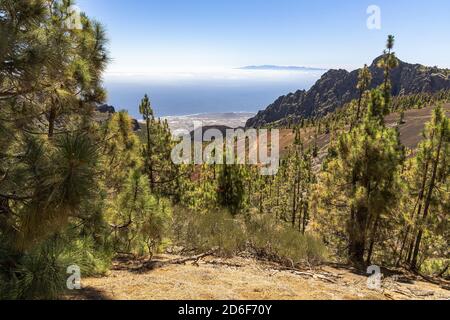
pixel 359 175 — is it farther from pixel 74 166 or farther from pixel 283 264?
pixel 74 166

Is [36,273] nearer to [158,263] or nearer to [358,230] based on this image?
[158,263]

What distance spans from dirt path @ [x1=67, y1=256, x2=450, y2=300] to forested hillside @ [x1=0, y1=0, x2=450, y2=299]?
0.42 metres

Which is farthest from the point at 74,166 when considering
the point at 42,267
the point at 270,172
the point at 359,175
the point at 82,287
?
the point at 270,172

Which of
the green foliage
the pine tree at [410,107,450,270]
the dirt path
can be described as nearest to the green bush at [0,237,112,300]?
the dirt path

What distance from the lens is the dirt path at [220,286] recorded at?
543 cm

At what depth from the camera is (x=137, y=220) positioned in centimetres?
745

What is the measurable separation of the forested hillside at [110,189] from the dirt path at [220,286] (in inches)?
16.5

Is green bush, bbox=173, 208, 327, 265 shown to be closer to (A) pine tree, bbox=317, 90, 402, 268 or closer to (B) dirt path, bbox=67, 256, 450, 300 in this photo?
(A) pine tree, bbox=317, 90, 402, 268

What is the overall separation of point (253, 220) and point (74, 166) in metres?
10.8

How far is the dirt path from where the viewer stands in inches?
214

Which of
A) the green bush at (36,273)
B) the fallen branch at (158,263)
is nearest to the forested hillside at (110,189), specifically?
the green bush at (36,273)
